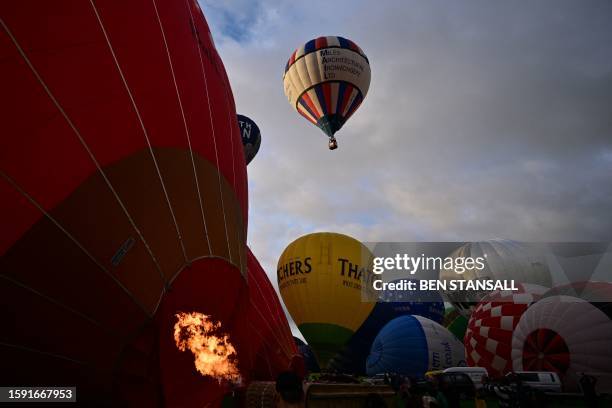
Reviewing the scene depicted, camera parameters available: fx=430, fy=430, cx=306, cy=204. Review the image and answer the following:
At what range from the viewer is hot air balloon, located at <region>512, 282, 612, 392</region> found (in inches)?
472

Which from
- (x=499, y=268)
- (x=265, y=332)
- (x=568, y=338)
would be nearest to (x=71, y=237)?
(x=265, y=332)

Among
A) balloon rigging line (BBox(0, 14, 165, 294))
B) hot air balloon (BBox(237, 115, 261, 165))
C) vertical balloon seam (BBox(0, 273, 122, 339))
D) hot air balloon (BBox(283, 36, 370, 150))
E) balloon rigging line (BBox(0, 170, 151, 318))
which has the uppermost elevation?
Answer: hot air balloon (BBox(283, 36, 370, 150))

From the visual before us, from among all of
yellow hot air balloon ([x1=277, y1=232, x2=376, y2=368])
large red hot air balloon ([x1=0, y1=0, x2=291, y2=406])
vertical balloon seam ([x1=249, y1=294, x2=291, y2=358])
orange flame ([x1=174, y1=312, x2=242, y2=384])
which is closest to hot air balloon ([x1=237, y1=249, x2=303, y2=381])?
vertical balloon seam ([x1=249, y1=294, x2=291, y2=358])

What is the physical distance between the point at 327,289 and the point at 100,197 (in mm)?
15767

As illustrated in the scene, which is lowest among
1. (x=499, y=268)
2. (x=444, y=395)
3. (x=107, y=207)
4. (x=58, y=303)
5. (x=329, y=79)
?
(x=444, y=395)

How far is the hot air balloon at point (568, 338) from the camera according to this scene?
11977 mm

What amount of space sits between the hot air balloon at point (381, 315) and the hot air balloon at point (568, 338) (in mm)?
9295

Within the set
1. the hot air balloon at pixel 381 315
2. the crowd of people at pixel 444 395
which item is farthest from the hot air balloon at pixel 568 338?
the hot air balloon at pixel 381 315

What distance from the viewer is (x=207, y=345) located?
4555 mm

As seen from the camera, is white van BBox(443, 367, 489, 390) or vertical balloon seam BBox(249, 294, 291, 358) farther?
white van BBox(443, 367, 489, 390)

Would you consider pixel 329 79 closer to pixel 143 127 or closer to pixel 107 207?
pixel 143 127

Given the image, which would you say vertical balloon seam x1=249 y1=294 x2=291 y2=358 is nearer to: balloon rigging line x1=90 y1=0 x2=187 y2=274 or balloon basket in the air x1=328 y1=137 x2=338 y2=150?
balloon rigging line x1=90 y1=0 x2=187 y2=274

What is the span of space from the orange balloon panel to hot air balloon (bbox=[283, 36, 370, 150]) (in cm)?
1374

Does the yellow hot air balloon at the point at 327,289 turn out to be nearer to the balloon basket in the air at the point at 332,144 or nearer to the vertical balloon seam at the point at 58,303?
the balloon basket in the air at the point at 332,144
